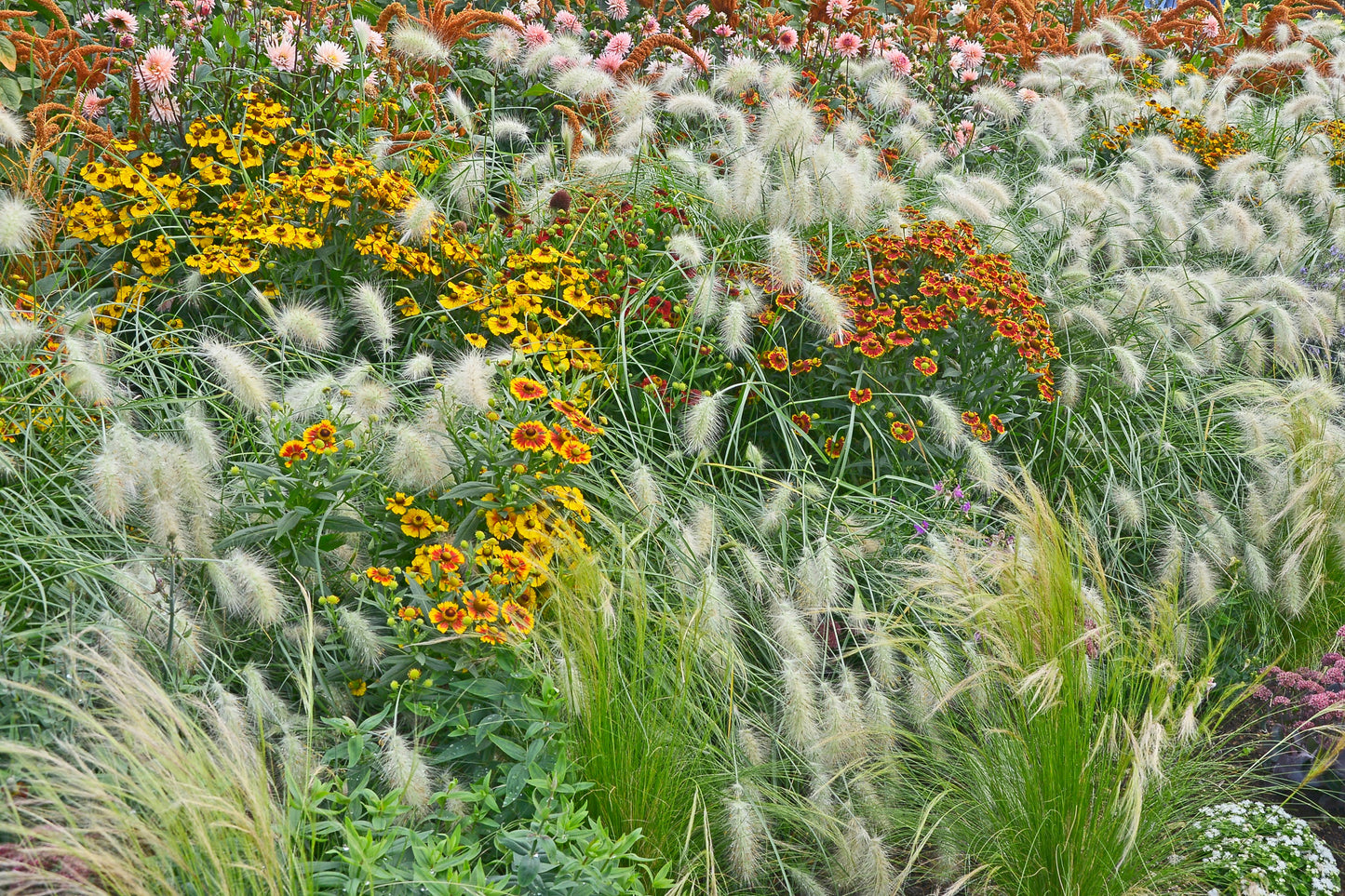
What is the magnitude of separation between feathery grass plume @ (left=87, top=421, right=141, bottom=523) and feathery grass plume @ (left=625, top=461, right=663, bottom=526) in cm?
110

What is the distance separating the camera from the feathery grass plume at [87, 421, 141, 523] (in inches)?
85.3

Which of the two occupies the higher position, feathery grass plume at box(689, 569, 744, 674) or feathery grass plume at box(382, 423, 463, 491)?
feathery grass plume at box(382, 423, 463, 491)

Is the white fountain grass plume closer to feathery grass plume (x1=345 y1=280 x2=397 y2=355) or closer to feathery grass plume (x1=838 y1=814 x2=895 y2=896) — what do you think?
feathery grass plume (x1=345 y1=280 x2=397 y2=355)

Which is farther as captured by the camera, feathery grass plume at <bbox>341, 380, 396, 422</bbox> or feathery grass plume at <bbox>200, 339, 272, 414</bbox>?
feathery grass plume at <bbox>341, 380, 396, 422</bbox>

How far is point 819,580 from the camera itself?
104 inches

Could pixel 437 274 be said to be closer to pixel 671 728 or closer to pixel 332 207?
pixel 332 207

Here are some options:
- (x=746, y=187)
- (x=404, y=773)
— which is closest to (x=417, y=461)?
(x=404, y=773)

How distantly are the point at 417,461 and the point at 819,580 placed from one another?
1004mm

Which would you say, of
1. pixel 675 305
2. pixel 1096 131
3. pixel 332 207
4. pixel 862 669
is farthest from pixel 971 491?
pixel 1096 131

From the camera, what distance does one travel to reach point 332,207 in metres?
3.55

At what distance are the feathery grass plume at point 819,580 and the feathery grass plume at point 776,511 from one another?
0.18 meters

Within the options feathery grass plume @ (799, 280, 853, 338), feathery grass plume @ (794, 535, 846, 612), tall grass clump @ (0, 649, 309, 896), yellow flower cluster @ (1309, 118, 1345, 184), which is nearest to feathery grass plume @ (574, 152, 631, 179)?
feathery grass plume @ (799, 280, 853, 338)

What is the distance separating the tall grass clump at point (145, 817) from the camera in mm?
1491

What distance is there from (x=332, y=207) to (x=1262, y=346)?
3.55m
